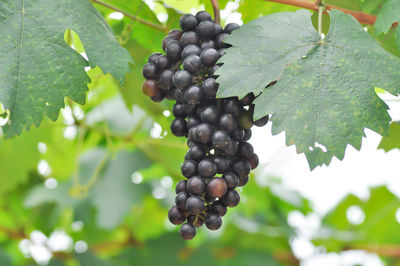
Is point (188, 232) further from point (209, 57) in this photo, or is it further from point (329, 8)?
point (329, 8)

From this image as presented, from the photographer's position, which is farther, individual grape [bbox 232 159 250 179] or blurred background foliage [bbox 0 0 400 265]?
blurred background foliage [bbox 0 0 400 265]

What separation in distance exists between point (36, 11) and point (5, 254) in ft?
5.70

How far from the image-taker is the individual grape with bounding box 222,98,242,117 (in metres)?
0.96

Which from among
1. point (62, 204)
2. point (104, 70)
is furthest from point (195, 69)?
point (62, 204)

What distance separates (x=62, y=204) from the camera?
238 cm

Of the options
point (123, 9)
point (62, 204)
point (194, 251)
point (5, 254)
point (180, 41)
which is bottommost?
point (194, 251)

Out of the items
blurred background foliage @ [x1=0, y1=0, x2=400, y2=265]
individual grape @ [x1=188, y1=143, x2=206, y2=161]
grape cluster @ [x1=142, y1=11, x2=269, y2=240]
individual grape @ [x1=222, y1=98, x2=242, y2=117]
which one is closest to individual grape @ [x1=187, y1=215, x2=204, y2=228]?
grape cluster @ [x1=142, y1=11, x2=269, y2=240]

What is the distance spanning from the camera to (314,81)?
100 centimetres

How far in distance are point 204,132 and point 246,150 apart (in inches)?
4.1

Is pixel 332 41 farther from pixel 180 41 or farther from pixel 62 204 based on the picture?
pixel 62 204

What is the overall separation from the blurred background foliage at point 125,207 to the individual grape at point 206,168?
3.61 ft

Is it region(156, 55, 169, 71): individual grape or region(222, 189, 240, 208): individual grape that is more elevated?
region(156, 55, 169, 71): individual grape

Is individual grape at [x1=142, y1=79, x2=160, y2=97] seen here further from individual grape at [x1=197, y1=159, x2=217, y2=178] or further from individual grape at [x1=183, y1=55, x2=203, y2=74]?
individual grape at [x1=197, y1=159, x2=217, y2=178]

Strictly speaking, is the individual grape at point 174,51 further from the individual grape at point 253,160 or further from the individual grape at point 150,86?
the individual grape at point 253,160
